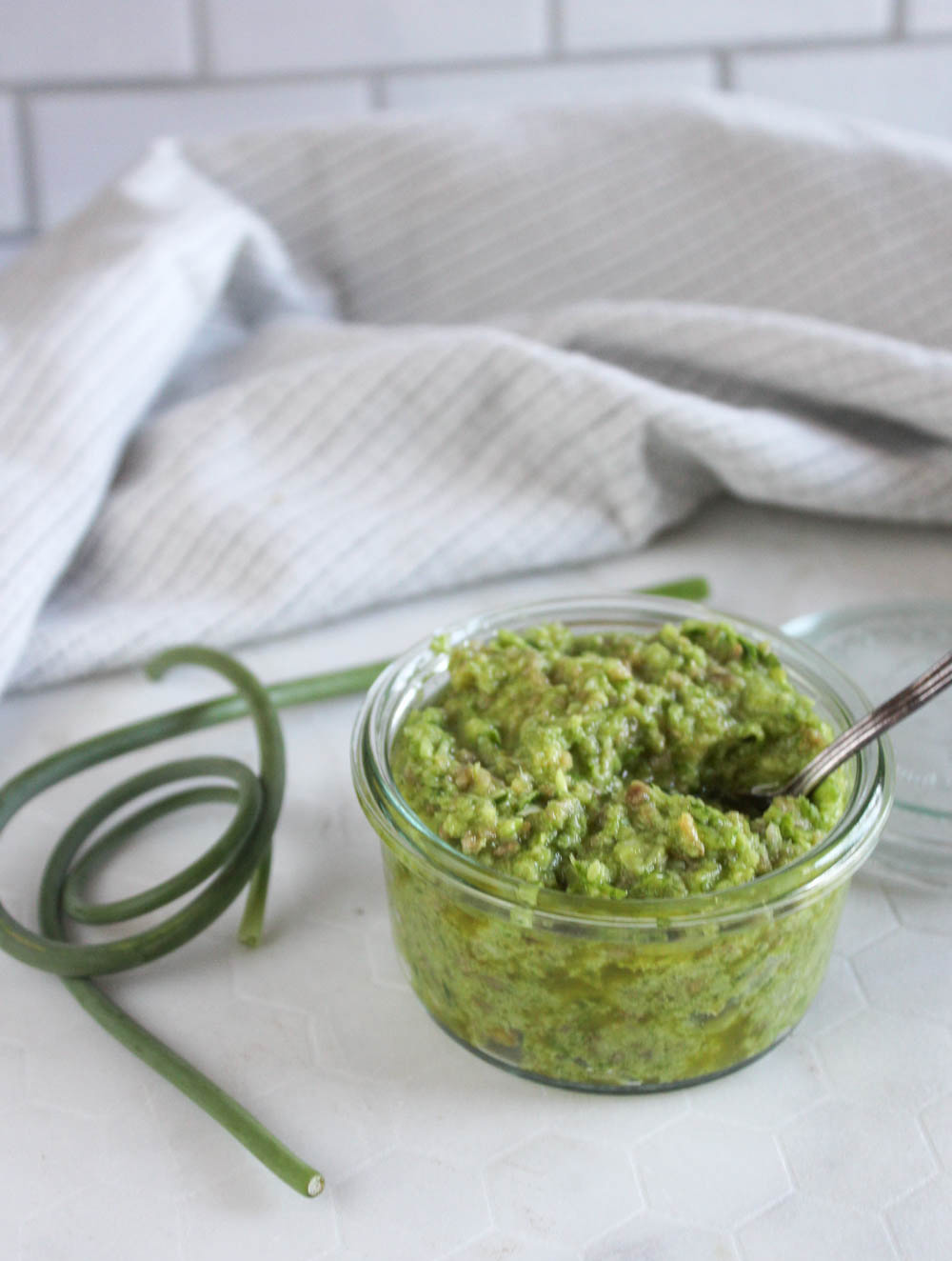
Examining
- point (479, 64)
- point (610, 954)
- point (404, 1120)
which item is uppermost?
point (479, 64)

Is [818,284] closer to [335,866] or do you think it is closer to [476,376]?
[476,376]

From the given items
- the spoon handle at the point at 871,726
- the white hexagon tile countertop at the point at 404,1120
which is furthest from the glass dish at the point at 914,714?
the spoon handle at the point at 871,726

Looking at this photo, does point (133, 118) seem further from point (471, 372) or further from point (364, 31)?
point (471, 372)

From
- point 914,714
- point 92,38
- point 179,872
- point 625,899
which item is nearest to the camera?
point 625,899

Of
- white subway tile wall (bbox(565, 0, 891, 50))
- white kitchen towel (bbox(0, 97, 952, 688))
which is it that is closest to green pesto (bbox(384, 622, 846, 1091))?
white kitchen towel (bbox(0, 97, 952, 688))

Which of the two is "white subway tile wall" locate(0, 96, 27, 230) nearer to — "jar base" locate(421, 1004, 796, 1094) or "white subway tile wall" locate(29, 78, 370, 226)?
"white subway tile wall" locate(29, 78, 370, 226)

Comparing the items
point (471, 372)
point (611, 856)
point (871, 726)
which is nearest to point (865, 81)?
point (471, 372)

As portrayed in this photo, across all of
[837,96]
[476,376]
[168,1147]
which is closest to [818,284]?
[476,376]
